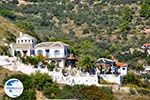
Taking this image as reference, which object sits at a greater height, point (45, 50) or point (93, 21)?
point (93, 21)

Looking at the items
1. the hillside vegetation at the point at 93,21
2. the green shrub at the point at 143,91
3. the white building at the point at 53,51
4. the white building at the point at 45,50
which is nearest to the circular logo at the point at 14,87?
the green shrub at the point at 143,91

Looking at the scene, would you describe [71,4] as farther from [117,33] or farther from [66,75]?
[66,75]

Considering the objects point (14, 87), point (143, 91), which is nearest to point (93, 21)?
point (143, 91)

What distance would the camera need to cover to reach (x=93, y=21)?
11206 cm

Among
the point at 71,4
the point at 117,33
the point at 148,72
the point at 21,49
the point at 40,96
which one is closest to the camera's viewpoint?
the point at 40,96

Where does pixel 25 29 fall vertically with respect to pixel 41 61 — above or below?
above

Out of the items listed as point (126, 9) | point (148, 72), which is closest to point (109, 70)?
point (148, 72)

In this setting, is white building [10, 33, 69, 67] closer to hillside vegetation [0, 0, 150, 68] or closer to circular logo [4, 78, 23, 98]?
hillside vegetation [0, 0, 150, 68]

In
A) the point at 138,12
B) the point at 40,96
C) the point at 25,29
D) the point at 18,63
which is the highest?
the point at 138,12

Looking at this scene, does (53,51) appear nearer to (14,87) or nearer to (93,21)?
(14,87)

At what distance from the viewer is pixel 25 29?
3268 inches

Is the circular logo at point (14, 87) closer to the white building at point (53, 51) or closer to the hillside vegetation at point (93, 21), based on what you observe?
the white building at point (53, 51)

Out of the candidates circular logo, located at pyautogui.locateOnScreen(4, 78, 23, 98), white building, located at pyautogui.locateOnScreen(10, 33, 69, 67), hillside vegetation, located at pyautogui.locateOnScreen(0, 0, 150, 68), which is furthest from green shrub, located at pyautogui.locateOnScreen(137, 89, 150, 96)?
circular logo, located at pyautogui.locateOnScreen(4, 78, 23, 98)

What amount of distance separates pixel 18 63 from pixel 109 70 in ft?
42.1
